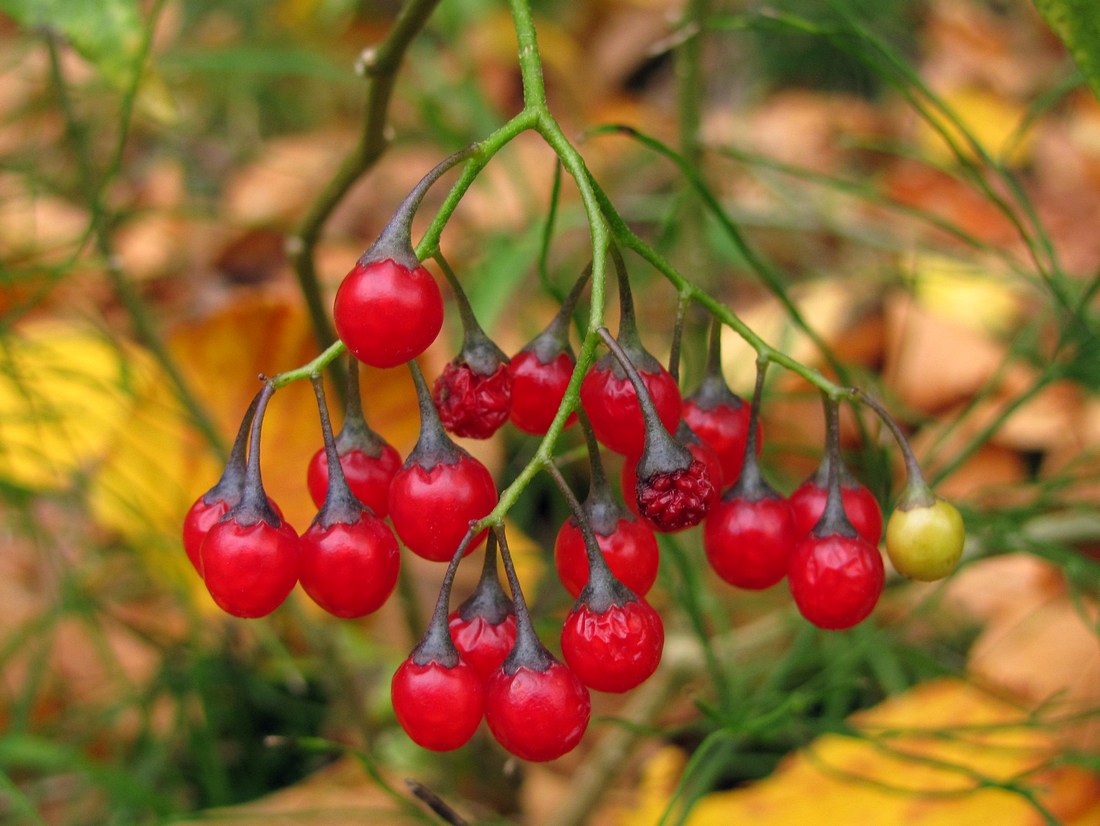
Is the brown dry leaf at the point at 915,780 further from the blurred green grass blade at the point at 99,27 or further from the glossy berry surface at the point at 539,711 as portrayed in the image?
the blurred green grass blade at the point at 99,27

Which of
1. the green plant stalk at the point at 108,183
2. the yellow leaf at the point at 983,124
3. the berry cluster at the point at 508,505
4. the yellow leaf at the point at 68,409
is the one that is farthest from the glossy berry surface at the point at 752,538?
the yellow leaf at the point at 983,124

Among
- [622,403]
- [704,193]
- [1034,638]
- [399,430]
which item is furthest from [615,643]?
[1034,638]

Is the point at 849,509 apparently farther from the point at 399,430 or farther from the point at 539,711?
the point at 399,430

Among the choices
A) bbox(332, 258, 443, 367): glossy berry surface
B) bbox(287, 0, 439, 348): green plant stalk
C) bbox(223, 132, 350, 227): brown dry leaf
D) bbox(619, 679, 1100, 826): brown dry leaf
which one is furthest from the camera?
bbox(223, 132, 350, 227): brown dry leaf

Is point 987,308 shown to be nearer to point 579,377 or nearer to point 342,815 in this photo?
point 342,815

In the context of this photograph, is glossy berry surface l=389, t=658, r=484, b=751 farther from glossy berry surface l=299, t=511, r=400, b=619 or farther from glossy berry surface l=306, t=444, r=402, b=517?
glossy berry surface l=306, t=444, r=402, b=517

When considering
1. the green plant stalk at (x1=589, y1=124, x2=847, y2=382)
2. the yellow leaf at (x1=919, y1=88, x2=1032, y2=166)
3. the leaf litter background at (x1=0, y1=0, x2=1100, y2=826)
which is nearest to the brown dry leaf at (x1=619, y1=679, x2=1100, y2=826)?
the leaf litter background at (x1=0, y1=0, x2=1100, y2=826)
